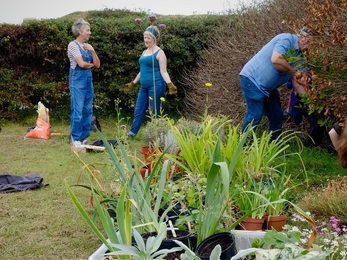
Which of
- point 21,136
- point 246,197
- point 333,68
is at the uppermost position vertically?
point 333,68

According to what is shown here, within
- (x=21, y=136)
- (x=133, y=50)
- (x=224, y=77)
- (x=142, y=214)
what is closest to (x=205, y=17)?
(x=133, y=50)

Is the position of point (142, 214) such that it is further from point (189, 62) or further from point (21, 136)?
point (189, 62)

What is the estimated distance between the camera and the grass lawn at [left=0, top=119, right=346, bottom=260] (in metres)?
3.47

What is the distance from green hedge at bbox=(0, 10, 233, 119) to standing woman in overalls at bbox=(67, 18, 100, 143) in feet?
11.9

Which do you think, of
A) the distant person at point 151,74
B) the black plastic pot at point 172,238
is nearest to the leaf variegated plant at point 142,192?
the black plastic pot at point 172,238

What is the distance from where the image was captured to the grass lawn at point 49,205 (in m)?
3.47

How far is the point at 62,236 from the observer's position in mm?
3711

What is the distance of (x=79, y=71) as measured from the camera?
25.1 ft

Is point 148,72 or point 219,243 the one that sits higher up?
point 148,72

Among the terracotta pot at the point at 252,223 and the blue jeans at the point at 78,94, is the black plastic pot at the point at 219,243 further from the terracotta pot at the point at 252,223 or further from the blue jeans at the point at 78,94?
the blue jeans at the point at 78,94

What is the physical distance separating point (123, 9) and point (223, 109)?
928 centimetres

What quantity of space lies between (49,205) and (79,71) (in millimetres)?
3512

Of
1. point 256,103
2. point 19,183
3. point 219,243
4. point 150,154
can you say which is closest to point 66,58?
point 19,183

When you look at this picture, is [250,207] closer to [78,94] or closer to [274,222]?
[274,222]
